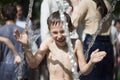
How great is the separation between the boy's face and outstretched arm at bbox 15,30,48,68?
213 mm

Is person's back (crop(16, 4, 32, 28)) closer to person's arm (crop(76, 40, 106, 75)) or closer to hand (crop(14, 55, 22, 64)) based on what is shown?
hand (crop(14, 55, 22, 64))

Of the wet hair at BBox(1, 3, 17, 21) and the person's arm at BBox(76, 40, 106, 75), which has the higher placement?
the wet hair at BBox(1, 3, 17, 21)

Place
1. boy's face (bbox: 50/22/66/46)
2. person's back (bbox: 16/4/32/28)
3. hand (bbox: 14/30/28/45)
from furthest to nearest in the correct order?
person's back (bbox: 16/4/32/28) < boy's face (bbox: 50/22/66/46) < hand (bbox: 14/30/28/45)

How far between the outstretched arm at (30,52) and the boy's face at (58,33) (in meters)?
0.21

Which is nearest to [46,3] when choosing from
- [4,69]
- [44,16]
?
[44,16]

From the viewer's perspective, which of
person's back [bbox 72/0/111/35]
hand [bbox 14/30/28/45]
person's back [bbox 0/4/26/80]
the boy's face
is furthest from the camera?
person's back [bbox 0/4/26/80]

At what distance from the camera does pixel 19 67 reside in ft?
28.0

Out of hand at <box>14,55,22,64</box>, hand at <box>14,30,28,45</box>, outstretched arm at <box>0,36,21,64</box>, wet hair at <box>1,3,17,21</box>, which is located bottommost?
hand at <box>14,55,22,64</box>

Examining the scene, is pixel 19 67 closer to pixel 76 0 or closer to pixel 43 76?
pixel 43 76

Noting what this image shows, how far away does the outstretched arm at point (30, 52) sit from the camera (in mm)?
6316

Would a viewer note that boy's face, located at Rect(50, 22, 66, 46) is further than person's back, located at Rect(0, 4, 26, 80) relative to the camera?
No

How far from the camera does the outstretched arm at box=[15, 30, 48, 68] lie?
6.32 meters

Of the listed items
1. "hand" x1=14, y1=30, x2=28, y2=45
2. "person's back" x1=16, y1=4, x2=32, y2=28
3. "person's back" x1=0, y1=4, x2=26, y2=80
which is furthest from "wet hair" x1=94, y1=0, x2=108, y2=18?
"person's back" x1=16, y1=4, x2=32, y2=28

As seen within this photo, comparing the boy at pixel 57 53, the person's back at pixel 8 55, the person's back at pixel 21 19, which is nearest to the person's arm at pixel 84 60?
the boy at pixel 57 53
